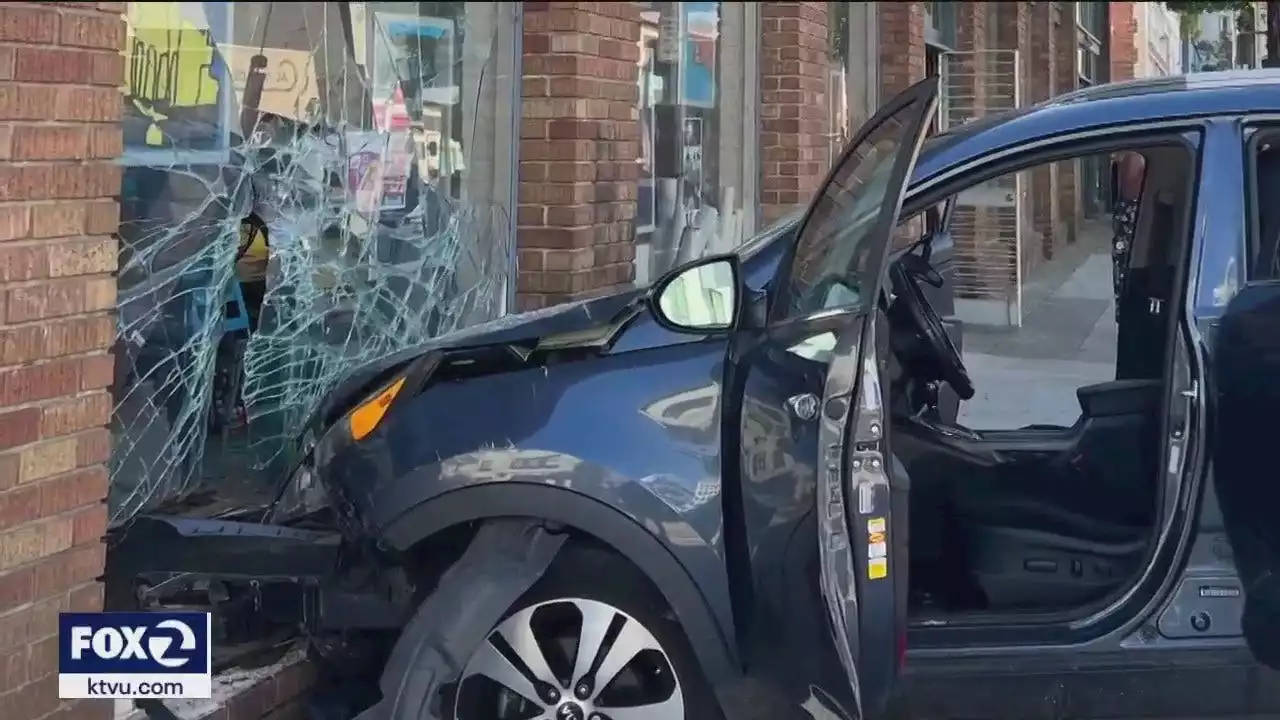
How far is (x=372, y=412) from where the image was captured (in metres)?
3.85

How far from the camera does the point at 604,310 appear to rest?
13.0ft

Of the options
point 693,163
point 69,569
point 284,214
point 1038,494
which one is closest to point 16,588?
point 69,569

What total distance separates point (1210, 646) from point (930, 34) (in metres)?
10.0

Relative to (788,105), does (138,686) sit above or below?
below

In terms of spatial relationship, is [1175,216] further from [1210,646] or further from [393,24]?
[393,24]

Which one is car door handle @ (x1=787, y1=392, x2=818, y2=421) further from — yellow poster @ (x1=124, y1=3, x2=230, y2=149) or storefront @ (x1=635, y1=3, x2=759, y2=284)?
storefront @ (x1=635, y1=3, x2=759, y2=284)

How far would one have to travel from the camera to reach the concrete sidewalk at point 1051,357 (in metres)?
4.26

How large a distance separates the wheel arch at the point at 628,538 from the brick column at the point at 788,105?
243 inches

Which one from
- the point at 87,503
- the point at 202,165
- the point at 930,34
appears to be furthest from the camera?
the point at 930,34

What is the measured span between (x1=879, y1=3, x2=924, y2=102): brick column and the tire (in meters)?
8.22

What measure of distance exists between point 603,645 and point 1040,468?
4.54 feet

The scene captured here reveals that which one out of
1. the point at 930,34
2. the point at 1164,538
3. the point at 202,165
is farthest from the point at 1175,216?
the point at 930,34

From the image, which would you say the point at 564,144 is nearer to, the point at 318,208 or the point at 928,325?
the point at 318,208

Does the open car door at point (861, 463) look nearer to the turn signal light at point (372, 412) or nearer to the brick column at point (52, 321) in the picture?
the turn signal light at point (372, 412)
